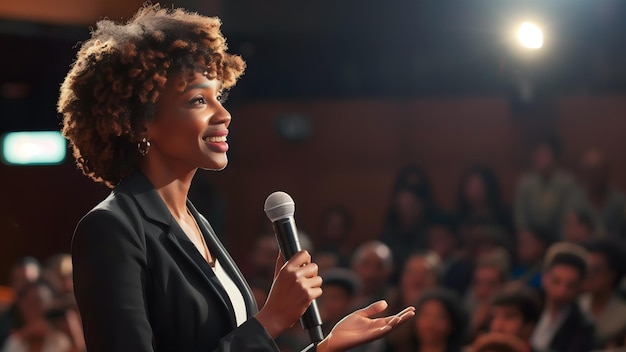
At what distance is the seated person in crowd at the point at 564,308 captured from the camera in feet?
14.6

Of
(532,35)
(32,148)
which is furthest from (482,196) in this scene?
(32,148)

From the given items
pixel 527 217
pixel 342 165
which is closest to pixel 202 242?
pixel 527 217

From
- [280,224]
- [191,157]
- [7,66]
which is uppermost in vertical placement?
[7,66]

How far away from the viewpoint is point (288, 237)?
5.59ft

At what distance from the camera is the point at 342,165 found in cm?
826

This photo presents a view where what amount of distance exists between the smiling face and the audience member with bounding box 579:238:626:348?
2.88 m

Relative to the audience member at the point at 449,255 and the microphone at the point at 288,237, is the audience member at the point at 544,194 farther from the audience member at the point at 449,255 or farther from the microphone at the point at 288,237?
the microphone at the point at 288,237

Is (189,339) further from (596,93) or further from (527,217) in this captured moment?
(596,93)

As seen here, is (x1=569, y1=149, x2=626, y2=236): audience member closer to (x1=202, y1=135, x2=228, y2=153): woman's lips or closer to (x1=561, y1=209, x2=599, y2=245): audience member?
(x1=561, y1=209, x2=599, y2=245): audience member

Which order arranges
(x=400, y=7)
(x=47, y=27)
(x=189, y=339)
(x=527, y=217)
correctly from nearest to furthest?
(x=189, y=339) < (x=527, y=217) < (x=47, y=27) < (x=400, y=7)

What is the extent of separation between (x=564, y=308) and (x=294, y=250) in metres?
3.09

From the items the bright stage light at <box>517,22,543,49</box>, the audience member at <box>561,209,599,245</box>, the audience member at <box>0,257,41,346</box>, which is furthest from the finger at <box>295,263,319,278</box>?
the audience member at <box>0,257,41,346</box>

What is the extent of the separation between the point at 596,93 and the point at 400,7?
1.40 metres

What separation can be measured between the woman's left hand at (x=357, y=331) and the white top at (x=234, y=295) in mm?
141
